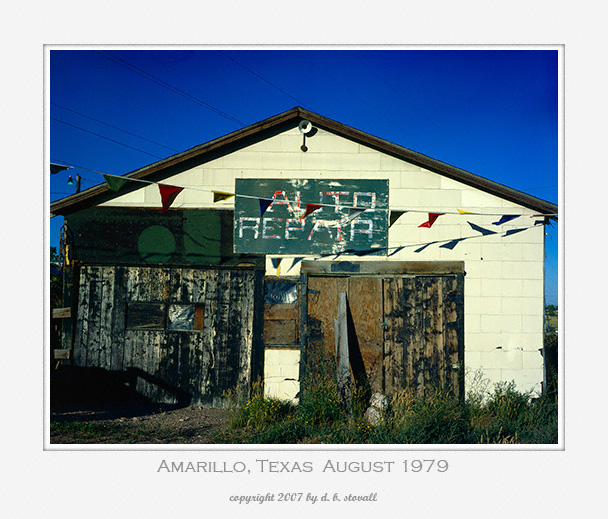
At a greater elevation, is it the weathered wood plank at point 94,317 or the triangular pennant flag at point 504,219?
the triangular pennant flag at point 504,219

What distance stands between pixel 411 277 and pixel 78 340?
567 cm

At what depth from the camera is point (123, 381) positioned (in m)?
7.16

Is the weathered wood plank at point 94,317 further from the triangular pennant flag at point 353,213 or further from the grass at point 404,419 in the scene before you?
the triangular pennant flag at point 353,213

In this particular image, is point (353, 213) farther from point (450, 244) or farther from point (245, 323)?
point (245, 323)

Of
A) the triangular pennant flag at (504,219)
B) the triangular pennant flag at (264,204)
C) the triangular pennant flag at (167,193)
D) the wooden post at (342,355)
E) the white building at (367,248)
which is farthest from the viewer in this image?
the triangular pennant flag at (504,219)

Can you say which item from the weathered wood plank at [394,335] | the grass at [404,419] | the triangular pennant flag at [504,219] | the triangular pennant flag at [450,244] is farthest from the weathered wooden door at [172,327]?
the triangular pennant flag at [504,219]

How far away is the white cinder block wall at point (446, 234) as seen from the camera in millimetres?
6902

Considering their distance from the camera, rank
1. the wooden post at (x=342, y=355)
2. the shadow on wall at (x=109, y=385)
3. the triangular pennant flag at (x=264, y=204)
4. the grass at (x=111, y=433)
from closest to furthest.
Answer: the grass at (x=111, y=433) → the wooden post at (x=342, y=355) → the triangular pennant flag at (x=264, y=204) → the shadow on wall at (x=109, y=385)

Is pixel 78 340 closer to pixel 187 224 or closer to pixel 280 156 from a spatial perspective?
pixel 187 224

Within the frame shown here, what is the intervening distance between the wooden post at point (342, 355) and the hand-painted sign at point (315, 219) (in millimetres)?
1146

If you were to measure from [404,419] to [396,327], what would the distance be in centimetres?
166

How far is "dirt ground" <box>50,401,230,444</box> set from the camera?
5.62m

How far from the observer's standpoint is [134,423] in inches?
246

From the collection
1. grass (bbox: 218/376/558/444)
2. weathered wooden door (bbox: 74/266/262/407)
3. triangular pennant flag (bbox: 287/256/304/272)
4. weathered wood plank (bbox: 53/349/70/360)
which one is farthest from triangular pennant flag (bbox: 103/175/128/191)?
grass (bbox: 218/376/558/444)
